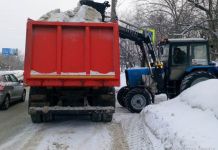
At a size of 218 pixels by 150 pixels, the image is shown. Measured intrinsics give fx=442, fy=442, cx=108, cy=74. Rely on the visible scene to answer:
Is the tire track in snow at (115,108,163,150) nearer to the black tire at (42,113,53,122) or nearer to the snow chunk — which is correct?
the black tire at (42,113,53,122)

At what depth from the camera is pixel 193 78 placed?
52.9 feet

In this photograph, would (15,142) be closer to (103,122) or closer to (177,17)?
(103,122)

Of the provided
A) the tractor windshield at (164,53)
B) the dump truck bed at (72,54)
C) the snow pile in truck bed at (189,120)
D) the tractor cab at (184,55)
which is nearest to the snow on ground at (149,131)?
the snow pile in truck bed at (189,120)

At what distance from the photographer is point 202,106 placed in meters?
10.9

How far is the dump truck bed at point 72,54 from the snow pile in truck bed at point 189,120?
1.75 meters

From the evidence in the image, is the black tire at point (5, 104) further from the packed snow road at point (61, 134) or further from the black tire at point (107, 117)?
the black tire at point (107, 117)

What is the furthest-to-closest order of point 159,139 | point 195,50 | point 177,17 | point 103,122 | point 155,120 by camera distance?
point 177,17 < point 195,50 < point 103,122 < point 155,120 < point 159,139

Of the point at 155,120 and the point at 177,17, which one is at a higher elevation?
the point at 177,17

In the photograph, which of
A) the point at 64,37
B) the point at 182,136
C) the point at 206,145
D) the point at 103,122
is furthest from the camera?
the point at 103,122

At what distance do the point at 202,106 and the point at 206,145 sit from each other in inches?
134

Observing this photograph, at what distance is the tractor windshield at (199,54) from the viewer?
16.3 m

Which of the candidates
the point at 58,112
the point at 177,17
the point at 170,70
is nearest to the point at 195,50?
the point at 170,70

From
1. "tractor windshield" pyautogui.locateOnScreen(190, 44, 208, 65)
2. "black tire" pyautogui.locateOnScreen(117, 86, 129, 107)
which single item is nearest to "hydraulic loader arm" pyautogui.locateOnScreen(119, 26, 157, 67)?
"black tire" pyautogui.locateOnScreen(117, 86, 129, 107)

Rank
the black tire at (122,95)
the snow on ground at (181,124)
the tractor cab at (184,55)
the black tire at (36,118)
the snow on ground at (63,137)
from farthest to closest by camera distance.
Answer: the black tire at (122,95), the tractor cab at (184,55), the black tire at (36,118), the snow on ground at (63,137), the snow on ground at (181,124)
